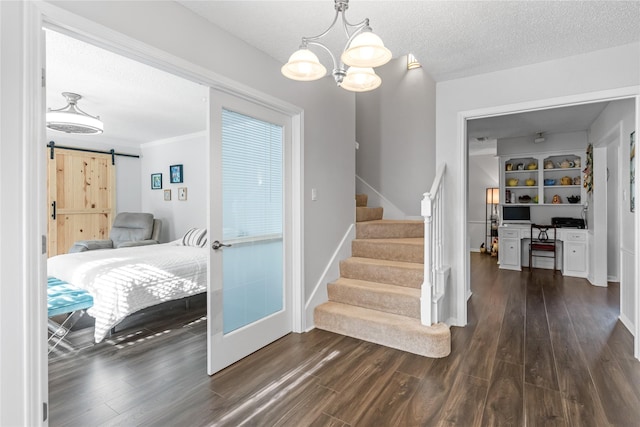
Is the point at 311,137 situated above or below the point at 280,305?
above

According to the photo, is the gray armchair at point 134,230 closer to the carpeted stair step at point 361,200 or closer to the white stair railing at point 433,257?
the carpeted stair step at point 361,200

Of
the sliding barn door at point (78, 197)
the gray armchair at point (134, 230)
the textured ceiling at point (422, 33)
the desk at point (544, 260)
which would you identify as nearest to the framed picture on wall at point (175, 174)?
the gray armchair at point (134, 230)

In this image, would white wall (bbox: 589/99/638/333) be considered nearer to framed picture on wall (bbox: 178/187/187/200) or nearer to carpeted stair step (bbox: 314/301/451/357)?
carpeted stair step (bbox: 314/301/451/357)

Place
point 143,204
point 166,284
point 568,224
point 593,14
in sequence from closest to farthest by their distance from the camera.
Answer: point 593,14, point 166,284, point 568,224, point 143,204

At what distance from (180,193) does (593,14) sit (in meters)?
5.74

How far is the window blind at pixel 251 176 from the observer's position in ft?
7.78

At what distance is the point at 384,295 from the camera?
9.53 ft

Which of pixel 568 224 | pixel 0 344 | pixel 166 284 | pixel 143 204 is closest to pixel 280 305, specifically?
pixel 166 284

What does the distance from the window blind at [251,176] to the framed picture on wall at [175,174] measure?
3649 mm

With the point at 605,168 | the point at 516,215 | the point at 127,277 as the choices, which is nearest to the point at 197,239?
the point at 127,277

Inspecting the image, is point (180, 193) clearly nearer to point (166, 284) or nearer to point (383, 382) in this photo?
point (166, 284)

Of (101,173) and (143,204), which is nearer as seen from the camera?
(101,173)

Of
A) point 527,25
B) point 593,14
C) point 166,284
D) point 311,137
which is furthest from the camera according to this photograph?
point 166,284

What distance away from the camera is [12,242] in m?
1.33
